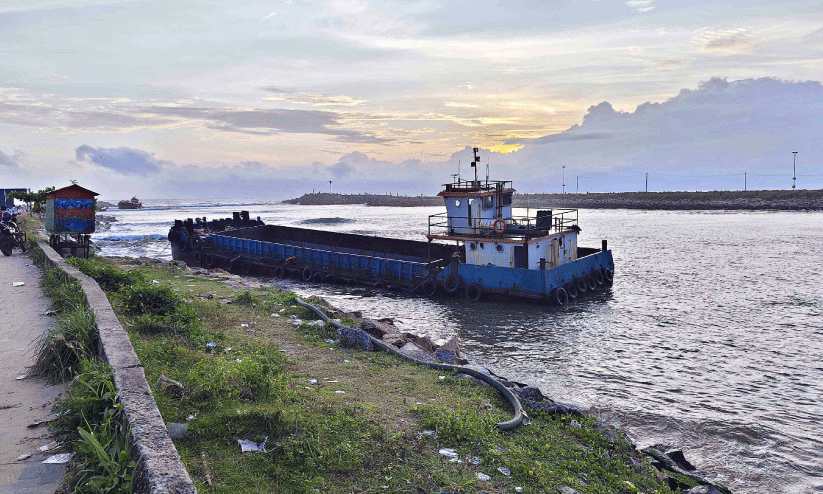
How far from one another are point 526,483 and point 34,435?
4.77 meters

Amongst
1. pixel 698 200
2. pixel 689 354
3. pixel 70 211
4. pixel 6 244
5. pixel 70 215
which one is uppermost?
pixel 698 200

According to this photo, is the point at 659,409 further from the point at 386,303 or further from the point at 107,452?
the point at 386,303

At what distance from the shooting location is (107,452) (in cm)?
423

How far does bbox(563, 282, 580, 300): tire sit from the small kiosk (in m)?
18.6

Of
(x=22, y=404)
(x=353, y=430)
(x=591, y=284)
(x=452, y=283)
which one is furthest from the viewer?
(x=591, y=284)

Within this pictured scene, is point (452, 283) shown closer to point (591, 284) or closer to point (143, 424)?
point (591, 284)

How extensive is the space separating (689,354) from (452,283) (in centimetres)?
907

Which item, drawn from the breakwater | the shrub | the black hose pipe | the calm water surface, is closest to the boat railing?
the calm water surface

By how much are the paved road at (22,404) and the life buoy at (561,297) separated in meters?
15.0

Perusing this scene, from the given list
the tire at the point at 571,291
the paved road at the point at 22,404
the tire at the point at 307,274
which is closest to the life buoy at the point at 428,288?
the tire at the point at 571,291

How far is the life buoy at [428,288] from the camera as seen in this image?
20.6 m

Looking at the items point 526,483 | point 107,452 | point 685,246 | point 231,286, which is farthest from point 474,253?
point 685,246

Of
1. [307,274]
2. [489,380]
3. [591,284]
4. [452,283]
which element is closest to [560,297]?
[591,284]

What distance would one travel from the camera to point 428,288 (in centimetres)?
2075
